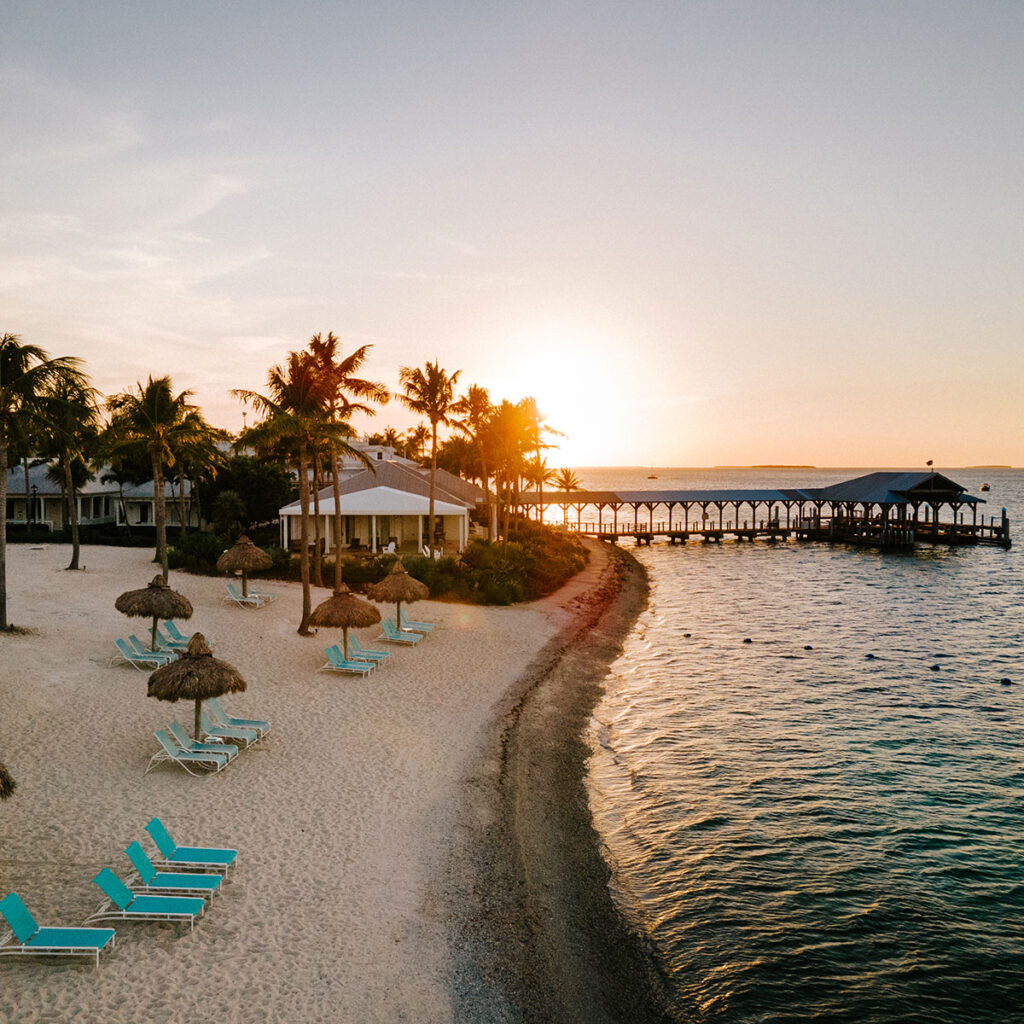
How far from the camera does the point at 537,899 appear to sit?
435 inches

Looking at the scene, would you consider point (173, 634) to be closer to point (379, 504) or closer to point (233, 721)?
point (233, 721)

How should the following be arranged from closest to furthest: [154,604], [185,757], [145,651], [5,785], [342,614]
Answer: [5,785] < [185,757] < [145,651] < [154,604] < [342,614]

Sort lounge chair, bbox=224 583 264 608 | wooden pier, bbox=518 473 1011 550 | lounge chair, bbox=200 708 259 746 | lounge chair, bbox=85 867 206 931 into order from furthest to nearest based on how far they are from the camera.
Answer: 1. wooden pier, bbox=518 473 1011 550
2. lounge chair, bbox=224 583 264 608
3. lounge chair, bbox=200 708 259 746
4. lounge chair, bbox=85 867 206 931

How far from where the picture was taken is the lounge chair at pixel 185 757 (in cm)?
1348

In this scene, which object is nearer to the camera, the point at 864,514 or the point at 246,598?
the point at 246,598

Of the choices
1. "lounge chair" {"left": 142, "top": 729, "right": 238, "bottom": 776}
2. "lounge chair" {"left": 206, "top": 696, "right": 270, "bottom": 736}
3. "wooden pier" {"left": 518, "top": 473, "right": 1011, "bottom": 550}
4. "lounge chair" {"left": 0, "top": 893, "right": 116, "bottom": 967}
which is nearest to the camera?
"lounge chair" {"left": 0, "top": 893, "right": 116, "bottom": 967}

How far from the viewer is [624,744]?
1866 cm

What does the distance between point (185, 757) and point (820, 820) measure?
12.4 metres

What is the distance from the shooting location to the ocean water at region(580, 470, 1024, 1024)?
10086 mm

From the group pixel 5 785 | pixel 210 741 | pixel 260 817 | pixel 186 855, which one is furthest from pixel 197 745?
pixel 5 785

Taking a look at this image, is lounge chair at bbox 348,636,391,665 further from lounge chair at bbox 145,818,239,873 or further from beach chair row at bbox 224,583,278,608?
lounge chair at bbox 145,818,239,873

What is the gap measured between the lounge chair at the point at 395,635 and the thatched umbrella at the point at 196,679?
9.47 meters

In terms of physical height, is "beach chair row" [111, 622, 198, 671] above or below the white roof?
below

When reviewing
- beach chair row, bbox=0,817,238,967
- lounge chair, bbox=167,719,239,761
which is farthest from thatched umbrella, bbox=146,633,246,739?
beach chair row, bbox=0,817,238,967
